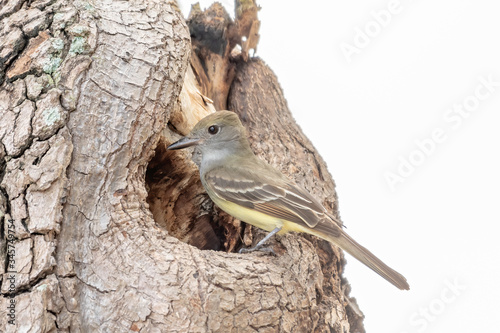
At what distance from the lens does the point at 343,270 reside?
4.89 meters

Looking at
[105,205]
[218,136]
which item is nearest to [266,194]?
[218,136]

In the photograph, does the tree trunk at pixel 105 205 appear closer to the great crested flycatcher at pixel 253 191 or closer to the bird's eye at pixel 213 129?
the great crested flycatcher at pixel 253 191

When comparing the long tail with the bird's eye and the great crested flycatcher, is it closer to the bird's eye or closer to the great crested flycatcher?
the great crested flycatcher

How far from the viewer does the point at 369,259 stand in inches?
161

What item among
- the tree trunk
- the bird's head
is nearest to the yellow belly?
the tree trunk

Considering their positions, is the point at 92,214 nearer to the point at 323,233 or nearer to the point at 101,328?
the point at 101,328

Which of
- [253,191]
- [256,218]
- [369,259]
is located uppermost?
[369,259]

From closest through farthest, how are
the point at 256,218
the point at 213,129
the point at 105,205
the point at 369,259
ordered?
the point at 105,205
the point at 369,259
the point at 256,218
the point at 213,129

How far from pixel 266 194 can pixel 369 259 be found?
0.94 metres

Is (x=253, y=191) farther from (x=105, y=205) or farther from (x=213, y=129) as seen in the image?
(x=105, y=205)

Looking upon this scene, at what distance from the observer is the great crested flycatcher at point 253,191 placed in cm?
417

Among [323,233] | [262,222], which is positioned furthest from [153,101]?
[323,233]

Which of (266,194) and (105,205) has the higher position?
(266,194)

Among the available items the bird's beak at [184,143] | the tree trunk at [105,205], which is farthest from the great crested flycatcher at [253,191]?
the tree trunk at [105,205]
